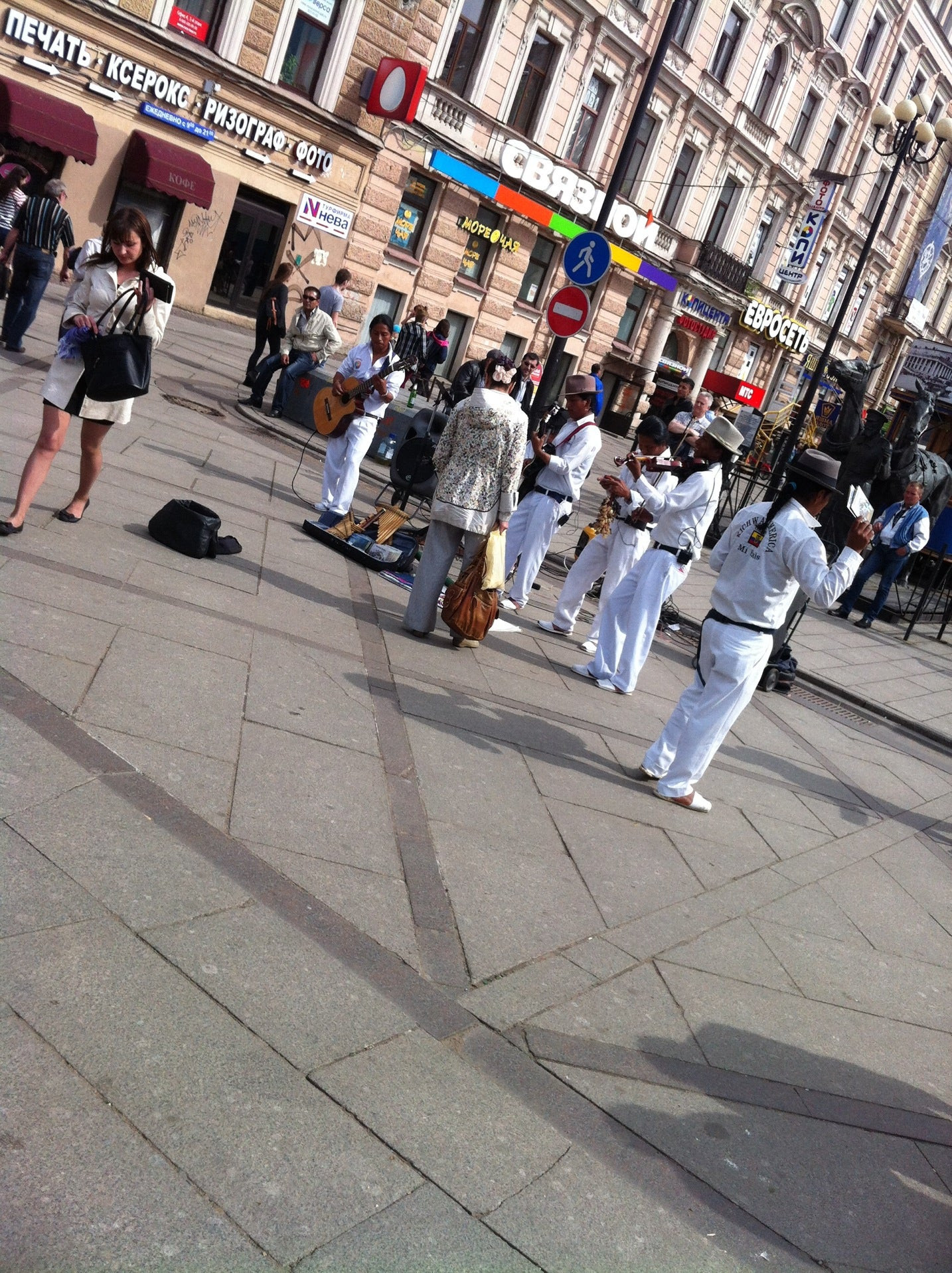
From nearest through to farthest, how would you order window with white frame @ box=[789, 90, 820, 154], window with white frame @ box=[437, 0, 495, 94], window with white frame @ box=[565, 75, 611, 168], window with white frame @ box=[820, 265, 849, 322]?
window with white frame @ box=[437, 0, 495, 94] → window with white frame @ box=[565, 75, 611, 168] → window with white frame @ box=[789, 90, 820, 154] → window with white frame @ box=[820, 265, 849, 322]

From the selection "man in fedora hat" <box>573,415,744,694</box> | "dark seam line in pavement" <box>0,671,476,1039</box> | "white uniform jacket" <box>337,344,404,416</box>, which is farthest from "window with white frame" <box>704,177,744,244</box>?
"dark seam line in pavement" <box>0,671,476,1039</box>

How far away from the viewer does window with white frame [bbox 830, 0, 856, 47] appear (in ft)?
113

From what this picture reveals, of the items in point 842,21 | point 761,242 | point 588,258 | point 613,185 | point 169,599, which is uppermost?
point 842,21

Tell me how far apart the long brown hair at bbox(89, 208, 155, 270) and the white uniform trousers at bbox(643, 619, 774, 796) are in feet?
11.6

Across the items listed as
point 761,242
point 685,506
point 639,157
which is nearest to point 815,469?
point 685,506

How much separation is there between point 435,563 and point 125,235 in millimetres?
2605

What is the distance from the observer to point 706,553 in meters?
17.5

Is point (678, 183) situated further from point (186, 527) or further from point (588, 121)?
point (186, 527)

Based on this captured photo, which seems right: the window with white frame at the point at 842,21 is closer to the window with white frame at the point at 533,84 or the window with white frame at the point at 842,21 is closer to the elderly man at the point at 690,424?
the window with white frame at the point at 533,84

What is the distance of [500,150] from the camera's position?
2602 centimetres

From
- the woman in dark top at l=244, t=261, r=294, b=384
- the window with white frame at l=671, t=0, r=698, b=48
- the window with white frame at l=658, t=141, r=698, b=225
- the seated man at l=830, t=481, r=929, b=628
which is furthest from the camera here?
the window with white frame at l=658, t=141, r=698, b=225

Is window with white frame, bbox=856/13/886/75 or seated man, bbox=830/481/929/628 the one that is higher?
window with white frame, bbox=856/13/886/75

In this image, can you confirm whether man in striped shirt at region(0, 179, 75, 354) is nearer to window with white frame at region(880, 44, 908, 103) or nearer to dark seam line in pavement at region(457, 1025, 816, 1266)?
dark seam line in pavement at region(457, 1025, 816, 1266)

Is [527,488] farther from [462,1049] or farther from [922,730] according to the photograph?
[462,1049]
